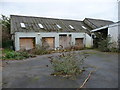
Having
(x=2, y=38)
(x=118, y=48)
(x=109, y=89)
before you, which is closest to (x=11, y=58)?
(x=109, y=89)

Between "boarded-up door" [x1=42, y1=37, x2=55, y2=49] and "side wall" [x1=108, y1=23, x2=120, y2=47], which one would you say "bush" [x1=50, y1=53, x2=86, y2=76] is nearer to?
"side wall" [x1=108, y1=23, x2=120, y2=47]

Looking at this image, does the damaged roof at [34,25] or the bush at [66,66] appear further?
the damaged roof at [34,25]

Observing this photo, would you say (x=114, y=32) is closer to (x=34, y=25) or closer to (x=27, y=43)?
(x=34, y=25)

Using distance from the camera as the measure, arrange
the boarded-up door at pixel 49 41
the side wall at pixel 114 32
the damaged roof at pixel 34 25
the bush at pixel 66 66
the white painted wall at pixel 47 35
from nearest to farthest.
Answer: the bush at pixel 66 66 → the side wall at pixel 114 32 → the white painted wall at pixel 47 35 → the damaged roof at pixel 34 25 → the boarded-up door at pixel 49 41

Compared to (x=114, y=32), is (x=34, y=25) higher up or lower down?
higher up

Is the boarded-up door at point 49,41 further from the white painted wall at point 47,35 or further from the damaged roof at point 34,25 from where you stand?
the damaged roof at point 34,25

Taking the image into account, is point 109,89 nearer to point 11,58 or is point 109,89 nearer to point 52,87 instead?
point 52,87

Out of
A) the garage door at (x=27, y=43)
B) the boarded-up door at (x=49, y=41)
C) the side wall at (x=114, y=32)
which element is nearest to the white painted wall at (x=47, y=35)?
the boarded-up door at (x=49, y=41)

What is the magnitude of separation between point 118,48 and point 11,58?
34.9 ft

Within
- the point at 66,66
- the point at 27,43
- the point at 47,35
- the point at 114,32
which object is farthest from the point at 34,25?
the point at 66,66

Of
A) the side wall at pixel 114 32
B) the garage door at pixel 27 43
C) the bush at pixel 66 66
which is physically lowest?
the bush at pixel 66 66

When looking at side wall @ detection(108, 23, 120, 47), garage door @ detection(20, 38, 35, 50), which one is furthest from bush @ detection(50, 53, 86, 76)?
garage door @ detection(20, 38, 35, 50)

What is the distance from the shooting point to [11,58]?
901 cm

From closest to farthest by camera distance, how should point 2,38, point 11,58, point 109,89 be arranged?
point 109,89 → point 11,58 → point 2,38
